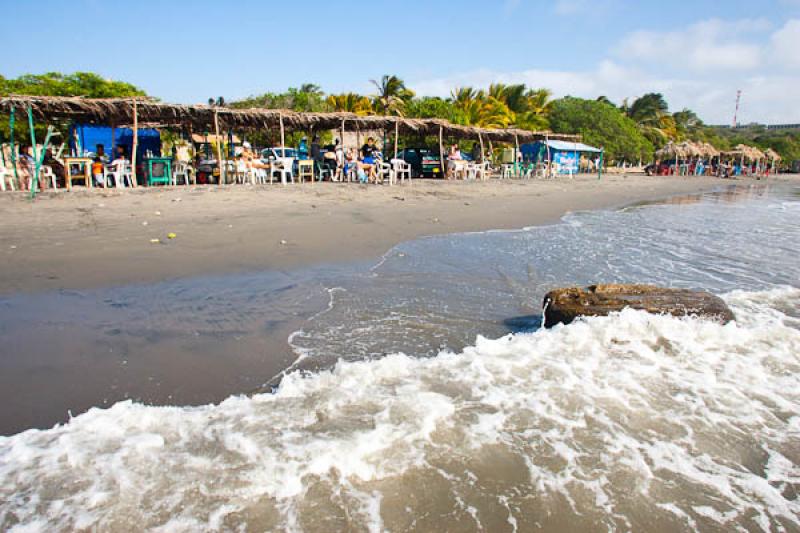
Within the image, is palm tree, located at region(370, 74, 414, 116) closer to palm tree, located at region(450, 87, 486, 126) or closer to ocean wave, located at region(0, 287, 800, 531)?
palm tree, located at region(450, 87, 486, 126)

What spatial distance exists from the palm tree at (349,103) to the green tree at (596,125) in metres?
16.7

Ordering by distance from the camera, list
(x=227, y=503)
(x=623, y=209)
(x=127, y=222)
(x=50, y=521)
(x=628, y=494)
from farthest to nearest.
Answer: (x=623, y=209) → (x=127, y=222) → (x=628, y=494) → (x=227, y=503) → (x=50, y=521)

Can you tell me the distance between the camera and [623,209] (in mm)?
15859

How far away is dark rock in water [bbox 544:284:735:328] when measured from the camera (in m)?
4.62

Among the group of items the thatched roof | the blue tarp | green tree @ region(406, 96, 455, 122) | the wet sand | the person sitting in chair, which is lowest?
the wet sand

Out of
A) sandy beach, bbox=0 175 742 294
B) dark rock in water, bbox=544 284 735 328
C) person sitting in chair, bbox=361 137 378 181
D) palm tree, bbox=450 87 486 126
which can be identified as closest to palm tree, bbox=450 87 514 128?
palm tree, bbox=450 87 486 126

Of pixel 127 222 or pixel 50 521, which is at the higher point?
pixel 127 222

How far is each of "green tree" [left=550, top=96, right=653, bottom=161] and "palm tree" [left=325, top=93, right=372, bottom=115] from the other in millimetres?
16674

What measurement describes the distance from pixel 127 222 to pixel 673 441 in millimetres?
8449

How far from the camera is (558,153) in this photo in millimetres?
32625

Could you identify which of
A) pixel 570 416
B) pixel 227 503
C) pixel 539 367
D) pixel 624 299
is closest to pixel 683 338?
pixel 624 299

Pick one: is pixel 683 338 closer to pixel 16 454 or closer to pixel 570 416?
pixel 570 416

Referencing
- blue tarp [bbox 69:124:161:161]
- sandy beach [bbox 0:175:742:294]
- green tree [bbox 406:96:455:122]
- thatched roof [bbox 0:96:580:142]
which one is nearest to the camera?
sandy beach [bbox 0:175:742:294]

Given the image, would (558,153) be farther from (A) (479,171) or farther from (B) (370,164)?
(B) (370,164)
